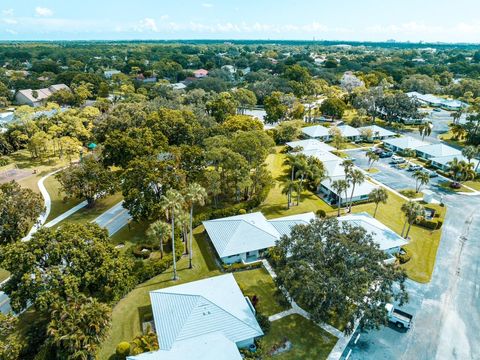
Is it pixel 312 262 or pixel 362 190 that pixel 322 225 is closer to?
pixel 312 262

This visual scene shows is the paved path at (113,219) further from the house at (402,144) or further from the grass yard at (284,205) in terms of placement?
the house at (402,144)

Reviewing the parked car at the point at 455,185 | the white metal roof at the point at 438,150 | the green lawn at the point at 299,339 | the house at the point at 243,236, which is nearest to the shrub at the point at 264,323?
the green lawn at the point at 299,339

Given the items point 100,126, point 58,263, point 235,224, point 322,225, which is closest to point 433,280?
point 322,225

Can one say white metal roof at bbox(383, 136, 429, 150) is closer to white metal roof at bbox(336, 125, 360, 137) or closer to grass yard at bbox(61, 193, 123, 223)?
white metal roof at bbox(336, 125, 360, 137)

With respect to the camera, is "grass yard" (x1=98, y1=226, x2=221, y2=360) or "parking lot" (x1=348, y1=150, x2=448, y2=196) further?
"parking lot" (x1=348, y1=150, x2=448, y2=196)

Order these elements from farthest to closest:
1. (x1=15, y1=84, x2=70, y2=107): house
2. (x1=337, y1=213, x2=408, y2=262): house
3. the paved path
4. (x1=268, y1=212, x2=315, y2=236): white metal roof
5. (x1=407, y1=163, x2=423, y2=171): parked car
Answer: (x1=15, y1=84, x2=70, y2=107): house, (x1=407, y1=163, x2=423, y2=171): parked car, the paved path, (x1=268, y1=212, x2=315, y2=236): white metal roof, (x1=337, y1=213, x2=408, y2=262): house

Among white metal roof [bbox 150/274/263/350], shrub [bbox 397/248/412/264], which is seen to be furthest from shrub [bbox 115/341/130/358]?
shrub [bbox 397/248/412/264]

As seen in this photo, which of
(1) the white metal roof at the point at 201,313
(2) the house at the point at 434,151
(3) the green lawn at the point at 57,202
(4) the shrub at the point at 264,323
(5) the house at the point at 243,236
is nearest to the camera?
(1) the white metal roof at the point at 201,313
